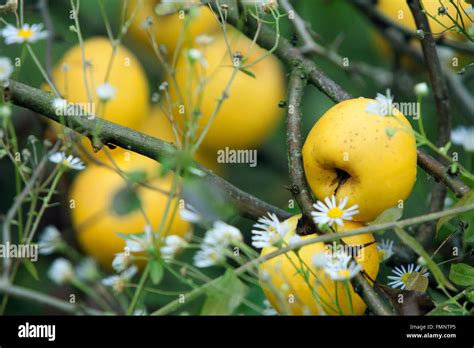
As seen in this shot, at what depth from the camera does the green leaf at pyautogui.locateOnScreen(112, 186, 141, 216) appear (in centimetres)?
63

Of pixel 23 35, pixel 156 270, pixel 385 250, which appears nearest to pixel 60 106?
pixel 23 35

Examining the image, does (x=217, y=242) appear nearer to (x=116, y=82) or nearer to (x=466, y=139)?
(x=466, y=139)

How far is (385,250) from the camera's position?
0.91m

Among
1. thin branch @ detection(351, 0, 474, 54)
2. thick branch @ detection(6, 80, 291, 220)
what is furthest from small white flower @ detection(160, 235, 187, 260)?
thin branch @ detection(351, 0, 474, 54)

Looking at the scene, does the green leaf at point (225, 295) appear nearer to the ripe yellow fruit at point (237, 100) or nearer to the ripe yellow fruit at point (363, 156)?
the ripe yellow fruit at point (363, 156)

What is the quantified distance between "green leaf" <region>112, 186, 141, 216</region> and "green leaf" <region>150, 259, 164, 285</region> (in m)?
0.06

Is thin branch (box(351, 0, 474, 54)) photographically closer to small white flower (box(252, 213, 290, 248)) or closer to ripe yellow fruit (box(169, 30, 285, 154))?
ripe yellow fruit (box(169, 30, 285, 154))

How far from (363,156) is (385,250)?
178 mm

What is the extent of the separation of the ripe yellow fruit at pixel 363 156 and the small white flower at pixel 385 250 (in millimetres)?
97

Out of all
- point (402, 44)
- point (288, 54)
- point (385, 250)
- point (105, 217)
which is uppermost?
point (402, 44)
